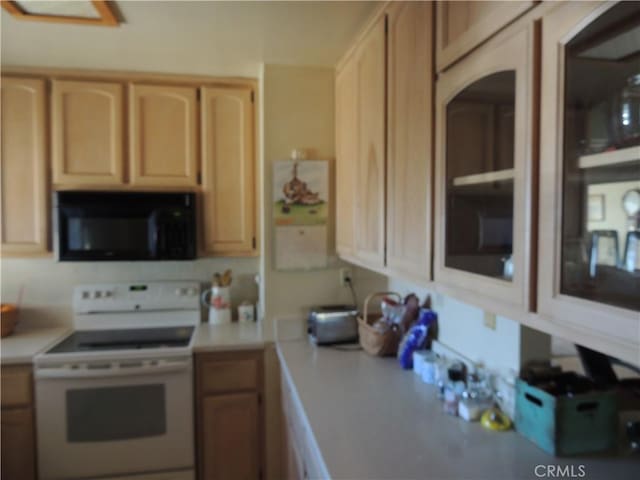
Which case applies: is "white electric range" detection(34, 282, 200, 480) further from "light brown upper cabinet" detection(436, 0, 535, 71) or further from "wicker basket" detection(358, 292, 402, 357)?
"light brown upper cabinet" detection(436, 0, 535, 71)

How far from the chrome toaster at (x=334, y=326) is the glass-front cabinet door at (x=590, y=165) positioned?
4.58ft

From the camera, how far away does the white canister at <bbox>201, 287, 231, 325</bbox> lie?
2.58m

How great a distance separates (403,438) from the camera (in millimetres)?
1247

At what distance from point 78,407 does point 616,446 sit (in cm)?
214

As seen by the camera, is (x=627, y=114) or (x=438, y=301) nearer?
(x=627, y=114)

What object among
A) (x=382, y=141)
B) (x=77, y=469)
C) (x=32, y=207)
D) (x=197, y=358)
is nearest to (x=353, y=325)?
(x=197, y=358)

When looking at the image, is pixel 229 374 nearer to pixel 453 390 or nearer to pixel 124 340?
pixel 124 340

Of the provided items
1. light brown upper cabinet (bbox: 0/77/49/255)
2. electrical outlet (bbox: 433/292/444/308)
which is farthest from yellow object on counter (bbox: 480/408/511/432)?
light brown upper cabinet (bbox: 0/77/49/255)

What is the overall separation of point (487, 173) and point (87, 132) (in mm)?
2131

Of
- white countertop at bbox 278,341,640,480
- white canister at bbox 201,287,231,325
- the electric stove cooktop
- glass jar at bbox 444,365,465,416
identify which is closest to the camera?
white countertop at bbox 278,341,640,480

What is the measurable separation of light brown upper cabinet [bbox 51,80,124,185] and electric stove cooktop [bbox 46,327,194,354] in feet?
2.75

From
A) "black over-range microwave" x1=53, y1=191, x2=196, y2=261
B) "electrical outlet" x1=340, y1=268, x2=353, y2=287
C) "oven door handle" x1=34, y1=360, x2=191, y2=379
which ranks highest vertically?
"black over-range microwave" x1=53, y1=191, x2=196, y2=261

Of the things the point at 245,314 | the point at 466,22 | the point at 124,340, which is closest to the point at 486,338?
the point at 466,22

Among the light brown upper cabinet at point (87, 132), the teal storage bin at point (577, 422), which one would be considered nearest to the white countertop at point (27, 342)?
the light brown upper cabinet at point (87, 132)
